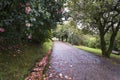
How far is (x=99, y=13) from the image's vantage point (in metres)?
13.7

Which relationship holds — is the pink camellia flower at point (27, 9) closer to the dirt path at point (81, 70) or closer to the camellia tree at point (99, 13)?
the dirt path at point (81, 70)

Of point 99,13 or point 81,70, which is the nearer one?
point 81,70

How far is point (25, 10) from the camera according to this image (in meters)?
3.73

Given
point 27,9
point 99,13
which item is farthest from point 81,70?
point 99,13

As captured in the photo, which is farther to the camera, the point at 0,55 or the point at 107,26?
the point at 107,26

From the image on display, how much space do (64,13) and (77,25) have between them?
11.6 m

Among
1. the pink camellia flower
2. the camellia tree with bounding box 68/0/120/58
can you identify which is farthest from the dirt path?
the camellia tree with bounding box 68/0/120/58

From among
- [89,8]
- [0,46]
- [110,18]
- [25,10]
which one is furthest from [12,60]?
[110,18]

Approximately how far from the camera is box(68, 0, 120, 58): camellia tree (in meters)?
12.1

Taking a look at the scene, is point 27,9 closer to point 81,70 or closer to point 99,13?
point 81,70

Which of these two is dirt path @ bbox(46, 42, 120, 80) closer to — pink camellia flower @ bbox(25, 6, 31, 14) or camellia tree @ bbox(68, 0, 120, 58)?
pink camellia flower @ bbox(25, 6, 31, 14)

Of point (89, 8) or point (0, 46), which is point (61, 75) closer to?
point (0, 46)

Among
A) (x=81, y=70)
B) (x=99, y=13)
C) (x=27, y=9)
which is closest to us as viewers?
(x=27, y=9)

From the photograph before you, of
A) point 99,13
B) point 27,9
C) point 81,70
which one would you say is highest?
point 27,9
